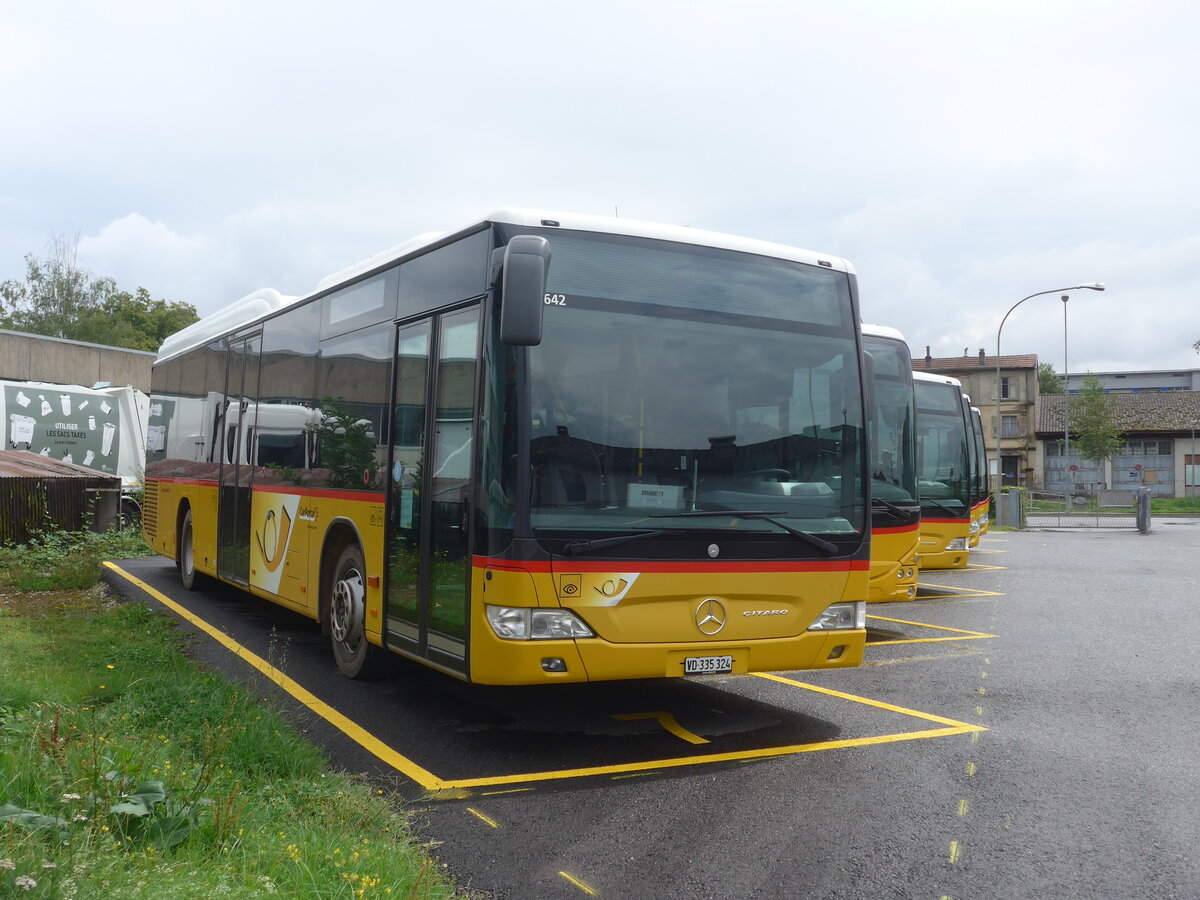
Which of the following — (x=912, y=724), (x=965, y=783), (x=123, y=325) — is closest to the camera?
(x=965, y=783)

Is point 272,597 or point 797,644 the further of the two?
point 272,597

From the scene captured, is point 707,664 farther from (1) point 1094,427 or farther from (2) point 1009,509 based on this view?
(1) point 1094,427

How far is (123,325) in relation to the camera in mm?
62312

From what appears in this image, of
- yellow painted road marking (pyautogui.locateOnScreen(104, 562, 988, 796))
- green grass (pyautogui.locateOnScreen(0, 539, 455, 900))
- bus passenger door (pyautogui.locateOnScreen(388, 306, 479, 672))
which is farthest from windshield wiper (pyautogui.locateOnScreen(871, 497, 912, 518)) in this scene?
green grass (pyautogui.locateOnScreen(0, 539, 455, 900))

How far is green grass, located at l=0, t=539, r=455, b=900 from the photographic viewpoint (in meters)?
3.56

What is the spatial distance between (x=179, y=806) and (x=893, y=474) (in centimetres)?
958

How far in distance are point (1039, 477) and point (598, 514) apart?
78.0 metres

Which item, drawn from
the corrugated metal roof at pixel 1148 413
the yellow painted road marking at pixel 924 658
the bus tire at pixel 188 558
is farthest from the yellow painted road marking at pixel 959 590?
the corrugated metal roof at pixel 1148 413

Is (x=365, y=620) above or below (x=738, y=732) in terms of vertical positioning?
above

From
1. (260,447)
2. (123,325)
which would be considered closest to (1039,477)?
(123,325)

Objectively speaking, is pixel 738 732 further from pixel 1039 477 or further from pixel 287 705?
pixel 1039 477

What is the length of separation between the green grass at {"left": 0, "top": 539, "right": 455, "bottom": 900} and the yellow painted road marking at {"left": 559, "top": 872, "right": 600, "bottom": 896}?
51 cm

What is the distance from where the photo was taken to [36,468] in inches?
714

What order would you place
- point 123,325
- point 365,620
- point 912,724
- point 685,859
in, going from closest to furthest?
point 685,859
point 912,724
point 365,620
point 123,325
